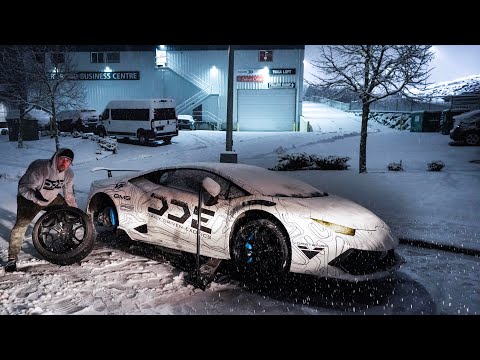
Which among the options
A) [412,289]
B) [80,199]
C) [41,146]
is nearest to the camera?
[412,289]

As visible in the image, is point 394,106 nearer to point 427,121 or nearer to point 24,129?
point 427,121

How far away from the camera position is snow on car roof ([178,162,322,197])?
4906 mm

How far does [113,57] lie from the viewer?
35.5m

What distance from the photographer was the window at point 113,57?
3525 cm

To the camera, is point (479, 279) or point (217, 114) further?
point (217, 114)

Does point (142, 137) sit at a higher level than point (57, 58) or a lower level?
lower

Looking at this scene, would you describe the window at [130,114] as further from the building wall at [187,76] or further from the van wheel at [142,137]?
the building wall at [187,76]

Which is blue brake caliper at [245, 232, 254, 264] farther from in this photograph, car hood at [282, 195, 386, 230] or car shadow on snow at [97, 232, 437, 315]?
car hood at [282, 195, 386, 230]

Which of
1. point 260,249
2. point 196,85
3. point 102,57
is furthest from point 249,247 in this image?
point 102,57

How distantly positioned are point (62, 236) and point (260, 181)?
8.65 ft
